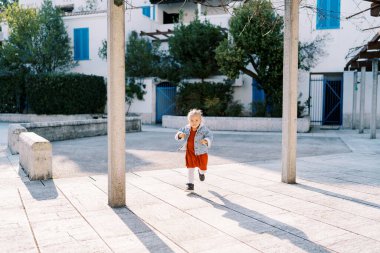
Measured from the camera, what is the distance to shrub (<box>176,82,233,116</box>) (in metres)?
17.4

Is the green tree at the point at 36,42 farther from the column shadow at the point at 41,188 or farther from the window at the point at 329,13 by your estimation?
the column shadow at the point at 41,188

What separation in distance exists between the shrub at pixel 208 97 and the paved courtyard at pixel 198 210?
9.19 m

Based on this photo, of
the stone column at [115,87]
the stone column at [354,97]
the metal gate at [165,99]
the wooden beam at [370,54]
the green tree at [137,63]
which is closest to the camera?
the stone column at [115,87]

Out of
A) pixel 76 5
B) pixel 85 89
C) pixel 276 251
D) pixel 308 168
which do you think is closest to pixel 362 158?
pixel 308 168

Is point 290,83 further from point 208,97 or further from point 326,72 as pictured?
point 326,72

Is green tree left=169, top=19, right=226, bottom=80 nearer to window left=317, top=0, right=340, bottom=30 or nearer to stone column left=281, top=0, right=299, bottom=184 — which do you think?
window left=317, top=0, right=340, bottom=30

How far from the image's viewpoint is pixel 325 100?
18234 mm

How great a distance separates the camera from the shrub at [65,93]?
798 inches

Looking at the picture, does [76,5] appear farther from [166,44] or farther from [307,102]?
[307,102]

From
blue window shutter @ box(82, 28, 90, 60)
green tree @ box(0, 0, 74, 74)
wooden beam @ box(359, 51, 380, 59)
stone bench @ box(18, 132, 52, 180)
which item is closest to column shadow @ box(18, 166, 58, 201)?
stone bench @ box(18, 132, 52, 180)

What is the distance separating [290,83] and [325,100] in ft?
43.5

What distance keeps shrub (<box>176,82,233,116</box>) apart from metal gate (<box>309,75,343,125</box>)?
12.9ft

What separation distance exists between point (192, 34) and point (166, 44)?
360 cm

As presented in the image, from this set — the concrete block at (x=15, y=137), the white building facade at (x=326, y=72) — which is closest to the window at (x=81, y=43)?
the white building facade at (x=326, y=72)
